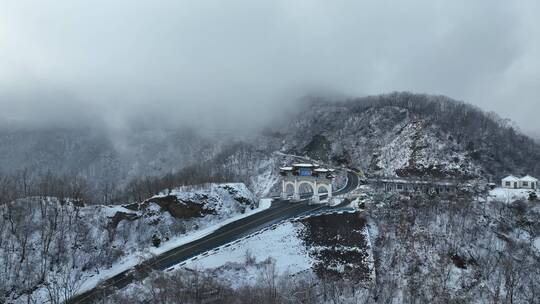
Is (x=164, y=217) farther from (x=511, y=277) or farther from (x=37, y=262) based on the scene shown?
(x=511, y=277)

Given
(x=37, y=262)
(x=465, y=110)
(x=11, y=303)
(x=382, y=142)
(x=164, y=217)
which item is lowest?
(x=11, y=303)

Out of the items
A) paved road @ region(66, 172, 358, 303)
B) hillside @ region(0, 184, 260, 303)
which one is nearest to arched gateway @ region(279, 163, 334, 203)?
paved road @ region(66, 172, 358, 303)

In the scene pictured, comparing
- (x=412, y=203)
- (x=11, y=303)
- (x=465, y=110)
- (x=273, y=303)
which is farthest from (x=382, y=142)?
(x=11, y=303)

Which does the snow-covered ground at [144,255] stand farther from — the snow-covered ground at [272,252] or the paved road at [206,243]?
the snow-covered ground at [272,252]

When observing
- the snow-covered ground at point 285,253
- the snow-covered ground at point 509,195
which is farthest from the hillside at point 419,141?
the snow-covered ground at point 285,253

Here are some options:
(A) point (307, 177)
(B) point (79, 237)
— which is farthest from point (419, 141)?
(B) point (79, 237)

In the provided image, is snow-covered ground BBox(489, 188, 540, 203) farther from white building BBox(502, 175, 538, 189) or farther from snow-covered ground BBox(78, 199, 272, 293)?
snow-covered ground BBox(78, 199, 272, 293)

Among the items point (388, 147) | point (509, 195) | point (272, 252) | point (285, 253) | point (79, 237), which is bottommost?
point (285, 253)

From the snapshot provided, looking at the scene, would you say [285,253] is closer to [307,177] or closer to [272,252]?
[272,252]

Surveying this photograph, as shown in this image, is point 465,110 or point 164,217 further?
point 465,110
